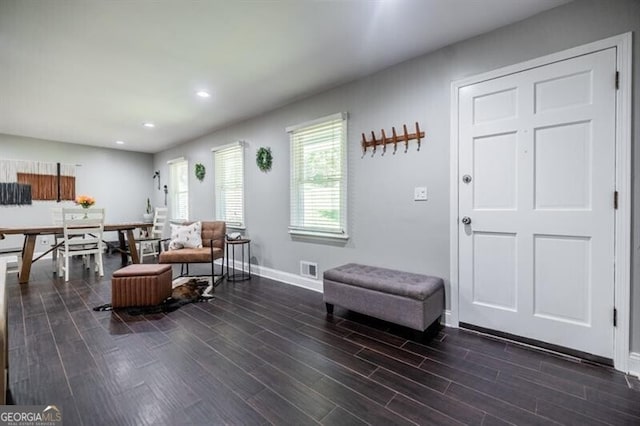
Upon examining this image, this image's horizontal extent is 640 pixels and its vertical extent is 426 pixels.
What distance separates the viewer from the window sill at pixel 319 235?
3.22 meters

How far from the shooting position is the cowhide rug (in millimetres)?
2811

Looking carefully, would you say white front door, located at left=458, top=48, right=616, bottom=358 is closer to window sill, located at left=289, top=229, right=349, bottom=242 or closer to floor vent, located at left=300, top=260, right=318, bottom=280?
window sill, located at left=289, top=229, right=349, bottom=242

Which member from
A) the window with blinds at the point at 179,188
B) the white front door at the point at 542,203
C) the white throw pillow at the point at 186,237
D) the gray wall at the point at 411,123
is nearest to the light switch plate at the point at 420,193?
the gray wall at the point at 411,123

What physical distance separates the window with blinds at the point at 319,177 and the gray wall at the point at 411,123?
0.40 ft

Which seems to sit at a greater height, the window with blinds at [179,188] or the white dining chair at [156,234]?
the window with blinds at [179,188]

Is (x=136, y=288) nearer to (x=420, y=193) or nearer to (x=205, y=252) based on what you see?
(x=205, y=252)

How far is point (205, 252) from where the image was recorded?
3816 millimetres

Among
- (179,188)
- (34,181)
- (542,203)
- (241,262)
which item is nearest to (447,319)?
(542,203)

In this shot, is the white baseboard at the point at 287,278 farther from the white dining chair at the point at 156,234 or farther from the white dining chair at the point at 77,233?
the white dining chair at the point at 156,234

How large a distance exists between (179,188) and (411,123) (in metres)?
5.34

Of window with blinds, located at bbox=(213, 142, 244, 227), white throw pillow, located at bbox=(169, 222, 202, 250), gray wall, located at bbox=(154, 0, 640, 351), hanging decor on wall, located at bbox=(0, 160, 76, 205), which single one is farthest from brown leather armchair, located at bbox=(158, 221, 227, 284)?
hanging decor on wall, located at bbox=(0, 160, 76, 205)

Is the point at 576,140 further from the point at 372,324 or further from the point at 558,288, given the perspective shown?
the point at 372,324

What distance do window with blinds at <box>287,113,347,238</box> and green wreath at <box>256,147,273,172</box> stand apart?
1.52 ft

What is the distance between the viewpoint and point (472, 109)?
232 cm
